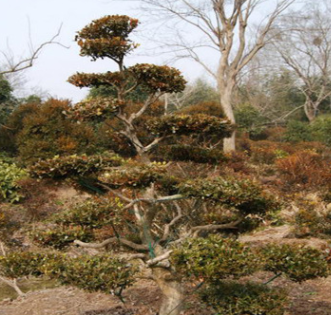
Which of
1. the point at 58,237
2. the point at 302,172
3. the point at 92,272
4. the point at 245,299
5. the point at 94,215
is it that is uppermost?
the point at 94,215

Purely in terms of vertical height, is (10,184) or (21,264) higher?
(10,184)

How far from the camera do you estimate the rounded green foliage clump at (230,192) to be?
3428mm

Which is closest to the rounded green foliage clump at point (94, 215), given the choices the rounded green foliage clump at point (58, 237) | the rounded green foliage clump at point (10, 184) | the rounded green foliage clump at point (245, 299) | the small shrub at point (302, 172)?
the rounded green foliage clump at point (58, 237)

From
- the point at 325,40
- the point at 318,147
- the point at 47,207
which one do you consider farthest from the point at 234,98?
the point at 47,207

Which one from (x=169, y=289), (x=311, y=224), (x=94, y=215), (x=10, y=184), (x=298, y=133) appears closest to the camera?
(x=94, y=215)

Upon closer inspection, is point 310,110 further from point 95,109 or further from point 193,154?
point 95,109

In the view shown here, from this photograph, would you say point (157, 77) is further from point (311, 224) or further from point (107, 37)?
point (311, 224)

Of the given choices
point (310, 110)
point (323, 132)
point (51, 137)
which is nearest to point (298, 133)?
point (323, 132)

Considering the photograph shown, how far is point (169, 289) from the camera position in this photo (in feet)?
12.6

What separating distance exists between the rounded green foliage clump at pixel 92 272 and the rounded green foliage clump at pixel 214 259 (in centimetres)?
48

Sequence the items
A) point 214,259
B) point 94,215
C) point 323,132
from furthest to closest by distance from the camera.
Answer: point 323,132, point 94,215, point 214,259

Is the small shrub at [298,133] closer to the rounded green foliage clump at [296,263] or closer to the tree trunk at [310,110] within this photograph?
the tree trunk at [310,110]

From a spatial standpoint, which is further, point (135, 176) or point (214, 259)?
point (135, 176)

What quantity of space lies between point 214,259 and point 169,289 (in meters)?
1.02
